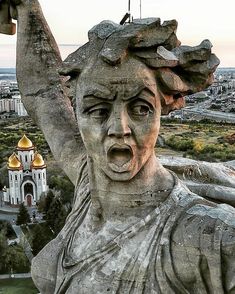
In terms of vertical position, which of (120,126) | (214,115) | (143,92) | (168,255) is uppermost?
(143,92)

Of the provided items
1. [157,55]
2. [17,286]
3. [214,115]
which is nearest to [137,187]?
[157,55]

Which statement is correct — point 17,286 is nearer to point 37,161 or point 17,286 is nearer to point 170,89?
point 37,161

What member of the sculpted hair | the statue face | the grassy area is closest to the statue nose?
the statue face

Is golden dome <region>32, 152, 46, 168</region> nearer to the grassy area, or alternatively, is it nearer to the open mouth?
the grassy area

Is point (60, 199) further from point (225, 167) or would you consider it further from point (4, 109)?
point (4, 109)

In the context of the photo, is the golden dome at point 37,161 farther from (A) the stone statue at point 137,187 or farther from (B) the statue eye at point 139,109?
(B) the statue eye at point 139,109

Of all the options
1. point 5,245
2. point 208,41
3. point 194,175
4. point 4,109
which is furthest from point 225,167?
point 4,109

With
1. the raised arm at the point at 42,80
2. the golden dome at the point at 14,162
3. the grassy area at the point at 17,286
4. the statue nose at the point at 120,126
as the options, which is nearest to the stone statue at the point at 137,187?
the statue nose at the point at 120,126
